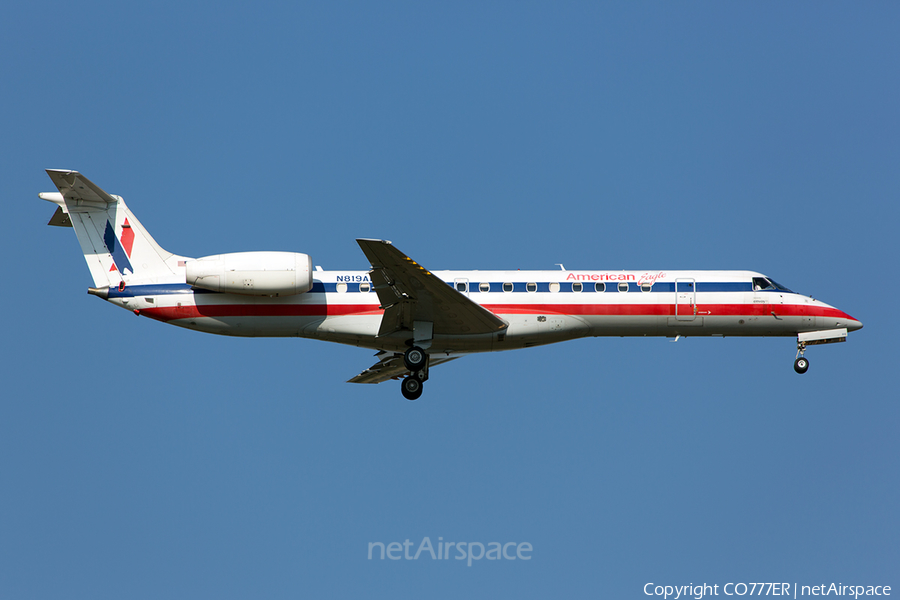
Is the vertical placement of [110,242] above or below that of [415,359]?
above

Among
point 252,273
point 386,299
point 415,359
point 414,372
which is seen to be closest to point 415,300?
point 386,299

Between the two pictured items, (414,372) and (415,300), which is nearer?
(415,300)

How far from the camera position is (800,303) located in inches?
998

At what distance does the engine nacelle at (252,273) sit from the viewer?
73.8ft

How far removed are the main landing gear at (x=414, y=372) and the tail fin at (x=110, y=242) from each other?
642cm

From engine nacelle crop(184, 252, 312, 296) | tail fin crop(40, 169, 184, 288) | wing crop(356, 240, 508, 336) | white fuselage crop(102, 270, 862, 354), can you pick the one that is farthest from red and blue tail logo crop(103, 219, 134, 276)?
wing crop(356, 240, 508, 336)

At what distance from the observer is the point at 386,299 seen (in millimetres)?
22797

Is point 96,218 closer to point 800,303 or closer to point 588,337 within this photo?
point 588,337

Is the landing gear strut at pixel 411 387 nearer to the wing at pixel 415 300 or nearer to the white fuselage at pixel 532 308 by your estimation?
the white fuselage at pixel 532 308

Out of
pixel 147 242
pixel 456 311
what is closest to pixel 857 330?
pixel 456 311

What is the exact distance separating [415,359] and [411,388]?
786 millimetres

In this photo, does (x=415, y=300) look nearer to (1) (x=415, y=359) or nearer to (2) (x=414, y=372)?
(1) (x=415, y=359)

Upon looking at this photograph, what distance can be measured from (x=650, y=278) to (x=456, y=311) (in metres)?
5.79

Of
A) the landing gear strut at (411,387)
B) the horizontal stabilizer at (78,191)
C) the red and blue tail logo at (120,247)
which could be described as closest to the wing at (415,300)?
the landing gear strut at (411,387)
